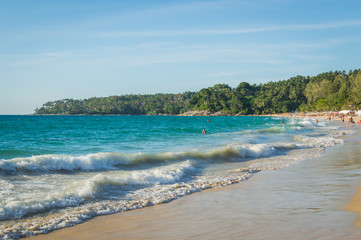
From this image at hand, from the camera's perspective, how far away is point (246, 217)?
5945 mm

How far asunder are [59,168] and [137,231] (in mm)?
7323

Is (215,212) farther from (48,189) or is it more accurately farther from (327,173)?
(327,173)

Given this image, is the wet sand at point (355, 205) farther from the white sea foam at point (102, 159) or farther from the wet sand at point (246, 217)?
the white sea foam at point (102, 159)

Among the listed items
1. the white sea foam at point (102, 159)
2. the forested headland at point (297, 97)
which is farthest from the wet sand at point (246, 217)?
the forested headland at point (297, 97)

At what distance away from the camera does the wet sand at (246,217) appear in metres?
5.07

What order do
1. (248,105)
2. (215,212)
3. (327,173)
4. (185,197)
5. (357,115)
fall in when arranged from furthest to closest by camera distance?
(248,105)
(357,115)
(327,173)
(185,197)
(215,212)

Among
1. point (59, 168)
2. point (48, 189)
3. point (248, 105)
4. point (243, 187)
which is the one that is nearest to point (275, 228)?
point (243, 187)

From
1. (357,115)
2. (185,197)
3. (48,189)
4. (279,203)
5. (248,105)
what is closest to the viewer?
(279,203)

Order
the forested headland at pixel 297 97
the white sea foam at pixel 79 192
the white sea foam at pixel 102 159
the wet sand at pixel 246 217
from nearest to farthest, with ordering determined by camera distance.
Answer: the wet sand at pixel 246 217 → the white sea foam at pixel 79 192 → the white sea foam at pixel 102 159 → the forested headland at pixel 297 97

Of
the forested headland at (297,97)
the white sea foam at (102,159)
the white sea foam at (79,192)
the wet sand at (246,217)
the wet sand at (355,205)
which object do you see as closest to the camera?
the wet sand at (246,217)

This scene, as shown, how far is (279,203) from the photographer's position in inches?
273

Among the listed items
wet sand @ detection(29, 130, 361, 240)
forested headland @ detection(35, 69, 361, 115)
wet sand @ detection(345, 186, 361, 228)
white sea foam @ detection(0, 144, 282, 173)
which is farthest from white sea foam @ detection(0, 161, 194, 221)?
forested headland @ detection(35, 69, 361, 115)

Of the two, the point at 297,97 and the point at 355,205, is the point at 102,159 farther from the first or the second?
the point at 297,97

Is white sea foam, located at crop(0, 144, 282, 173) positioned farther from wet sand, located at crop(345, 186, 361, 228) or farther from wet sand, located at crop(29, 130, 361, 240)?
wet sand, located at crop(345, 186, 361, 228)
